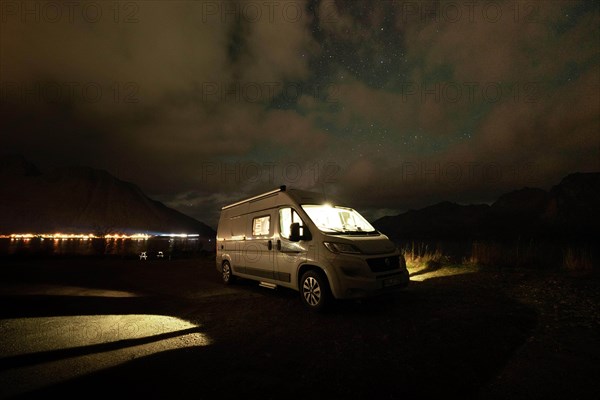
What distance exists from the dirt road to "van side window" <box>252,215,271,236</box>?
1.69m

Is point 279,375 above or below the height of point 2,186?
below

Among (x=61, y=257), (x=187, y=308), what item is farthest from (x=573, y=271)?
(x=61, y=257)

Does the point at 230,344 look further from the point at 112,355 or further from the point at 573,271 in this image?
the point at 573,271

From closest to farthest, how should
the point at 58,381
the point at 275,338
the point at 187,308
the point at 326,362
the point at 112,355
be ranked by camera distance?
the point at 58,381 → the point at 326,362 → the point at 112,355 → the point at 275,338 → the point at 187,308

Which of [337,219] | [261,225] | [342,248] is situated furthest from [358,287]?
[261,225]

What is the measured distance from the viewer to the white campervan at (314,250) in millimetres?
5586

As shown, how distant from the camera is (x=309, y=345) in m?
4.21

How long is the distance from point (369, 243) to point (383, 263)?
0.48m

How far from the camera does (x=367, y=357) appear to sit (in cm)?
376

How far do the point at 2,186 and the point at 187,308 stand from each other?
277 m

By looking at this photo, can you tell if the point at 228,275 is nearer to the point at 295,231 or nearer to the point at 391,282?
the point at 295,231

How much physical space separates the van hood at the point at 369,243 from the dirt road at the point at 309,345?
3.95 ft

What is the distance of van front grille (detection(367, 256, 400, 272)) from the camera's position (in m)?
5.71

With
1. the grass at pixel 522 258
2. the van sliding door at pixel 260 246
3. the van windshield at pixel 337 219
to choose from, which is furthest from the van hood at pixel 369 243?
the grass at pixel 522 258
